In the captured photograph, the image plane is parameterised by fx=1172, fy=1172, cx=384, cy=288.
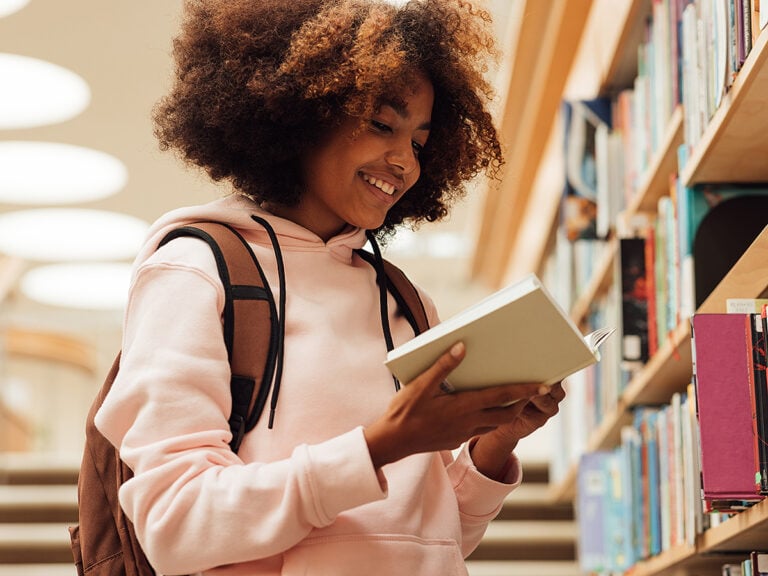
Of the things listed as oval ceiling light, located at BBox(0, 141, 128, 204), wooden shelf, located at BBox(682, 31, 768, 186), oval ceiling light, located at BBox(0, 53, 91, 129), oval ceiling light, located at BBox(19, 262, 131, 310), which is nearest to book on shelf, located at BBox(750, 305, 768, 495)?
wooden shelf, located at BBox(682, 31, 768, 186)

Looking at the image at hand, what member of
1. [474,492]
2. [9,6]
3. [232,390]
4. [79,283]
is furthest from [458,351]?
[79,283]

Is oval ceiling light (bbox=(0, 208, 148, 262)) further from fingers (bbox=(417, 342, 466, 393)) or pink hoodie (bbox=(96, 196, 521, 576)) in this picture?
fingers (bbox=(417, 342, 466, 393))

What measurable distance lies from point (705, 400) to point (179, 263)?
31.8 inches

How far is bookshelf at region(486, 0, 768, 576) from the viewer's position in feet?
5.69

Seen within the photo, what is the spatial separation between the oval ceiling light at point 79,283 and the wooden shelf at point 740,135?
685 cm

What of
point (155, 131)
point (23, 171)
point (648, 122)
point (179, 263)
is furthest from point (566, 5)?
point (23, 171)

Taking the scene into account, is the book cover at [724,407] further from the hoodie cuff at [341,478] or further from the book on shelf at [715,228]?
the hoodie cuff at [341,478]

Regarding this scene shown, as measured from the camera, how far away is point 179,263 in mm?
1304

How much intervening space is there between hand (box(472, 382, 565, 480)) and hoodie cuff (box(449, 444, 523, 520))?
0.05 ft

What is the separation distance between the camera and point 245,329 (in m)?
1.30

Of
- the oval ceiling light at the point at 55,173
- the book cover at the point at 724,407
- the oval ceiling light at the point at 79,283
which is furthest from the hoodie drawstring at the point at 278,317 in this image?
the oval ceiling light at the point at 79,283

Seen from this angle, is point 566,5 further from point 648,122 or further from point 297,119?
point 297,119

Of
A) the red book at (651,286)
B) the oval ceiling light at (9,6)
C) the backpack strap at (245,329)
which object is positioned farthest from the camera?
the oval ceiling light at (9,6)

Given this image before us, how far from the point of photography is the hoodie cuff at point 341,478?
1.16 metres
